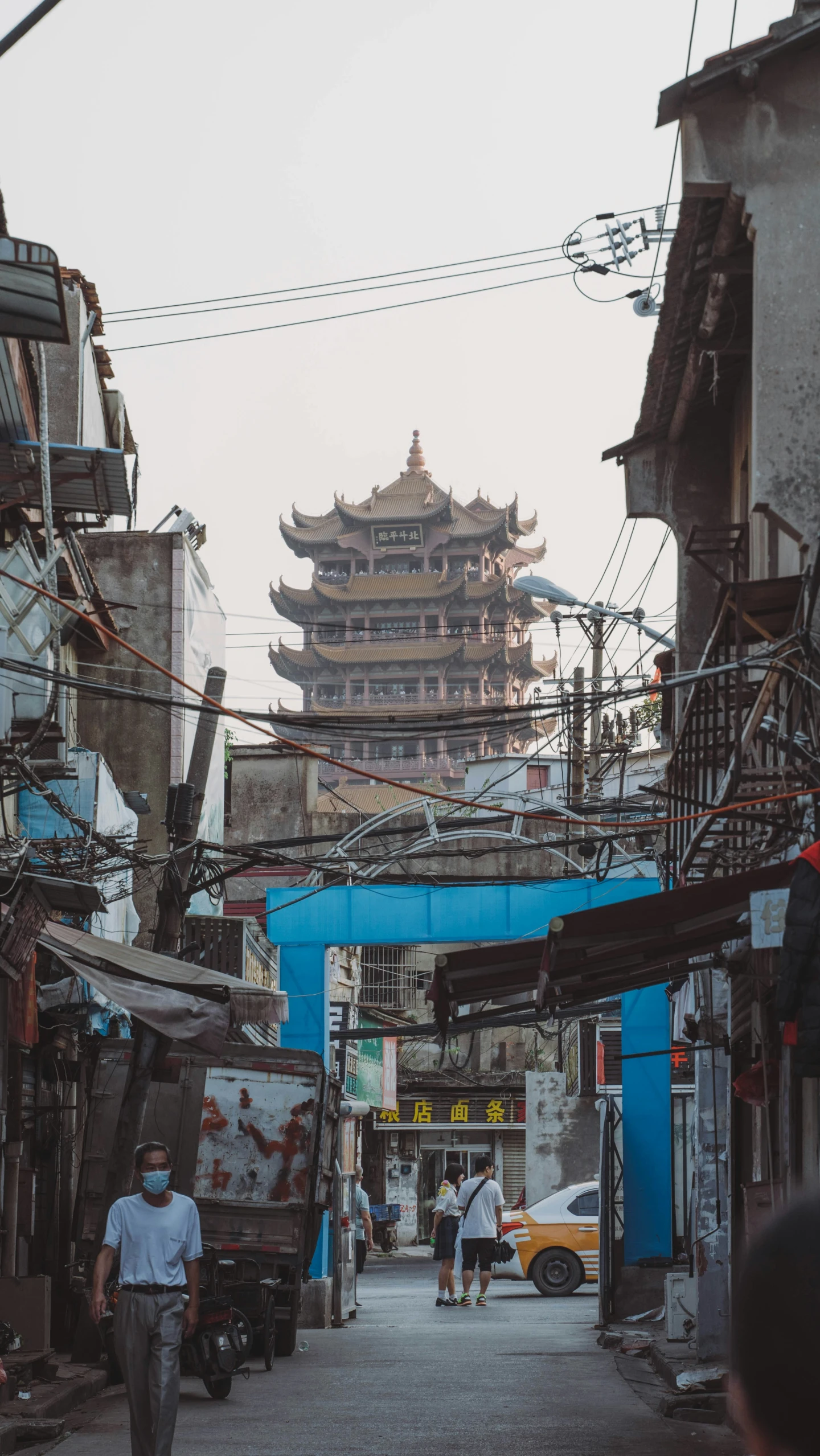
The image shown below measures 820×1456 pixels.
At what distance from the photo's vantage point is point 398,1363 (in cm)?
1527

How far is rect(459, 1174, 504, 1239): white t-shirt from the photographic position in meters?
21.7

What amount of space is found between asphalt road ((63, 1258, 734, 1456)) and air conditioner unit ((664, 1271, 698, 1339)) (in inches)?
27.9

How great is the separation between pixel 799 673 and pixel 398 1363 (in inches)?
326

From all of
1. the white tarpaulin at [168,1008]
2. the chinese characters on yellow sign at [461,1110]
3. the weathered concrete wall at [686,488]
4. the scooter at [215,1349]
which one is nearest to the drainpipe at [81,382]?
the weathered concrete wall at [686,488]

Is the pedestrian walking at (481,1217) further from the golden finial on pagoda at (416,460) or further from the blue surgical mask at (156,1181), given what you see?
the golden finial on pagoda at (416,460)

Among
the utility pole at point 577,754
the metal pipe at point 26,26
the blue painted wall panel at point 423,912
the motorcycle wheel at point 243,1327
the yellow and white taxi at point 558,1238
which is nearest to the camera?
the metal pipe at point 26,26

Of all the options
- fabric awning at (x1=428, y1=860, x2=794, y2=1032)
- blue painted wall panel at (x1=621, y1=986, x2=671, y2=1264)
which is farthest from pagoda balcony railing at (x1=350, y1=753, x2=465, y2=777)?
fabric awning at (x1=428, y1=860, x2=794, y2=1032)

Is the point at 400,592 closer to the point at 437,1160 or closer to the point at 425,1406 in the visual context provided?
the point at 437,1160

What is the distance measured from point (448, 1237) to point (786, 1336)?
22827mm

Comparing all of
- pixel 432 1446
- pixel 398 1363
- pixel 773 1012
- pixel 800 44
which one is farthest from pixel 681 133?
pixel 398 1363

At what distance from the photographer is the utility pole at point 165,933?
14.7 m

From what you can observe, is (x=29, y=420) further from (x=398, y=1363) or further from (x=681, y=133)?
(x=398, y=1363)

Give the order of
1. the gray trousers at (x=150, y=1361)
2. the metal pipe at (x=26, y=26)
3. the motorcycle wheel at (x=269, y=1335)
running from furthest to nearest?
the motorcycle wheel at (x=269, y=1335) → the gray trousers at (x=150, y=1361) → the metal pipe at (x=26, y=26)

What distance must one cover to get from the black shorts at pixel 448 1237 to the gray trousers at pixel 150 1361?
579 inches
